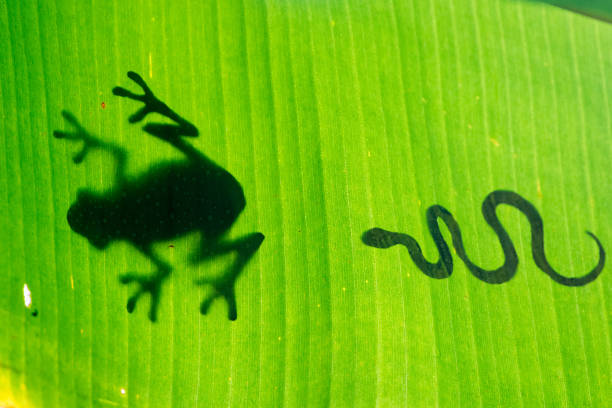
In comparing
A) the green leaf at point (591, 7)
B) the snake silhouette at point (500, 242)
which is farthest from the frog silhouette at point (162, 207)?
the green leaf at point (591, 7)

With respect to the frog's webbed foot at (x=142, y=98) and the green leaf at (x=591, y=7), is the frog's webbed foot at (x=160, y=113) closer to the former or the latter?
the frog's webbed foot at (x=142, y=98)

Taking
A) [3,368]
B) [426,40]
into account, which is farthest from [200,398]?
[426,40]

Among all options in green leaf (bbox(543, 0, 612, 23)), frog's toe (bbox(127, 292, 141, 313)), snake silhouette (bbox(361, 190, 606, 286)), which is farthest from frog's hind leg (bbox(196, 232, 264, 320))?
green leaf (bbox(543, 0, 612, 23))

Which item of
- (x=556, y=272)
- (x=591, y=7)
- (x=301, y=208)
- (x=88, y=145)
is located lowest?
(x=556, y=272)

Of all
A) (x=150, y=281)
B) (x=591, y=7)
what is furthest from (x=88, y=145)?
(x=591, y=7)

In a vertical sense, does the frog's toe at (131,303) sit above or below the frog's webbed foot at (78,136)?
below

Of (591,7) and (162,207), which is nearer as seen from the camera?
(162,207)

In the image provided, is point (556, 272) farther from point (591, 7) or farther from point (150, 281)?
point (150, 281)
